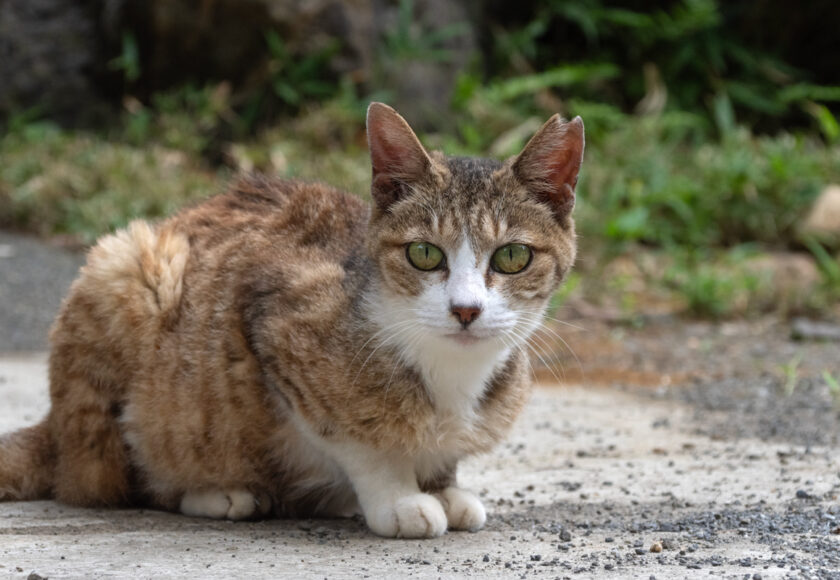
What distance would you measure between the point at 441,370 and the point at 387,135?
2.68 ft

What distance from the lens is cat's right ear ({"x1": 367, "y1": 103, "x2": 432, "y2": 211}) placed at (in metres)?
3.57

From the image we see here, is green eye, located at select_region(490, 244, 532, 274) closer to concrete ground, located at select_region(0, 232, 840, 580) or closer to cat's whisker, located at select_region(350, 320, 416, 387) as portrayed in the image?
cat's whisker, located at select_region(350, 320, 416, 387)

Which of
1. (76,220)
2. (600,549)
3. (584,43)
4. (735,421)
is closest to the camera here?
(600,549)

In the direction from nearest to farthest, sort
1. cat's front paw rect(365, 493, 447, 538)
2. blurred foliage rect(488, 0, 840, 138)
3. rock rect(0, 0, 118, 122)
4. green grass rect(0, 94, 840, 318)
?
1. cat's front paw rect(365, 493, 447, 538)
2. green grass rect(0, 94, 840, 318)
3. rock rect(0, 0, 118, 122)
4. blurred foliage rect(488, 0, 840, 138)

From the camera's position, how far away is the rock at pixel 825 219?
9406mm

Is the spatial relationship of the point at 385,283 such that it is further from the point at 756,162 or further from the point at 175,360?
the point at 756,162

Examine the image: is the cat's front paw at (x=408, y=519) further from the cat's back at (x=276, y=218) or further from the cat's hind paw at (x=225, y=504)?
the cat's back at (x=276, y=218)

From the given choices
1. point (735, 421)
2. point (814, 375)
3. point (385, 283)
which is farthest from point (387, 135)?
Result: point (814, 375)

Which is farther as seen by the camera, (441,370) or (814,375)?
(814,375)

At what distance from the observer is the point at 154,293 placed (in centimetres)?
395

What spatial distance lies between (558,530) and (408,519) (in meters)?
0.54

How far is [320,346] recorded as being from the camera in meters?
3.61

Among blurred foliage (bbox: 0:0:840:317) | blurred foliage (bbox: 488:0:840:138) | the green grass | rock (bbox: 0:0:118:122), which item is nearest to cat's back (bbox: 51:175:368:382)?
the green grass

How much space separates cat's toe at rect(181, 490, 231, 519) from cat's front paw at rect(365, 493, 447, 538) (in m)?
0.60
